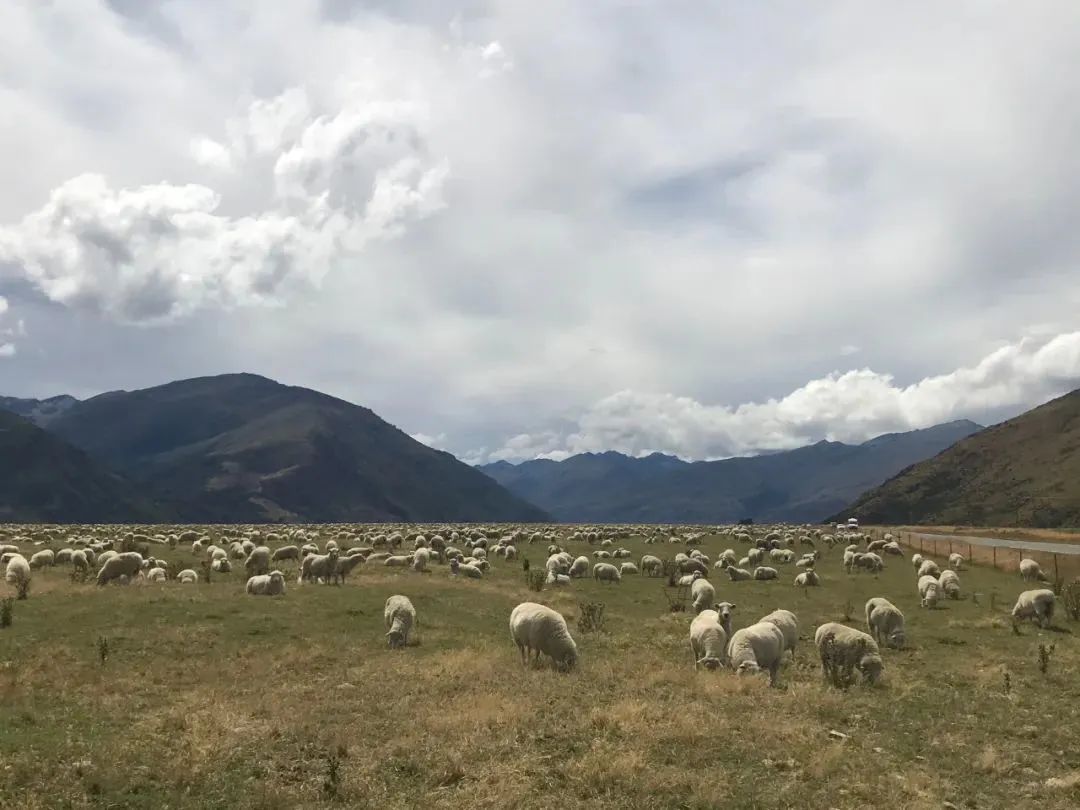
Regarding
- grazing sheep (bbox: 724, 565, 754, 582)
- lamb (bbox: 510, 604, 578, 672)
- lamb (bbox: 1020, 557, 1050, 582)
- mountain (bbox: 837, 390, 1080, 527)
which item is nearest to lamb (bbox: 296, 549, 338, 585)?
lamb (bbox: 510, 604, 578, 672)

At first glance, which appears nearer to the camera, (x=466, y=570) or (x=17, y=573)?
(x=17, y=573)

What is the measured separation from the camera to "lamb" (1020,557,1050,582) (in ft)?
132

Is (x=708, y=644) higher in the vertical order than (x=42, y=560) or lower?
lower

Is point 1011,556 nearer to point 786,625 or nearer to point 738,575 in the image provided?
point 738,575

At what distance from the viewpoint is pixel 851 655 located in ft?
59.6

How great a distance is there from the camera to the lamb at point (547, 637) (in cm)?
1894

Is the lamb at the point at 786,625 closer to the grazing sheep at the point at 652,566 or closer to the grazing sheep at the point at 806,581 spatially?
the grazing sheep at the point at 806,581

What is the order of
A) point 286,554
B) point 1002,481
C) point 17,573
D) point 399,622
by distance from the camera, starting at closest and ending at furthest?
point 399,622
point 17,573
point 286,554
point 1002,481

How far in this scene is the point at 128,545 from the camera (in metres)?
50.0

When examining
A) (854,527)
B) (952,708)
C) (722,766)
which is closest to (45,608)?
(722,766)

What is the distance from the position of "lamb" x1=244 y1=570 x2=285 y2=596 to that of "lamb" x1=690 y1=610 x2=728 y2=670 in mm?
18565

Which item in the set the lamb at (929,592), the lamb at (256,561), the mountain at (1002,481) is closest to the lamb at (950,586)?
the lamb at (929,592)

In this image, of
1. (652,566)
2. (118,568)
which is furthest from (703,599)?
(118,568)

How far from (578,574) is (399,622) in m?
21.0
